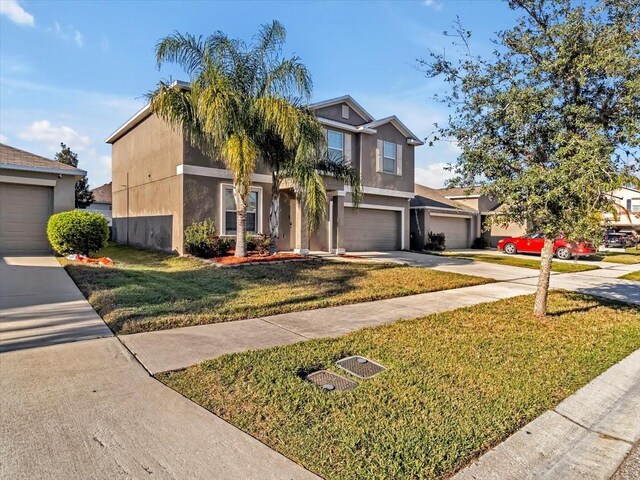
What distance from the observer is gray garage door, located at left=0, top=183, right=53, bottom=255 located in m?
13.7

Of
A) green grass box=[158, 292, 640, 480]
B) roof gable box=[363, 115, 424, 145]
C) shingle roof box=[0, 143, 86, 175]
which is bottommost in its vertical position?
green grass box=[158, 292, 640, 480]

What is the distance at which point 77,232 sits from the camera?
1273cm

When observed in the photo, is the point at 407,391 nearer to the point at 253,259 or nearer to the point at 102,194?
the point at 253,259

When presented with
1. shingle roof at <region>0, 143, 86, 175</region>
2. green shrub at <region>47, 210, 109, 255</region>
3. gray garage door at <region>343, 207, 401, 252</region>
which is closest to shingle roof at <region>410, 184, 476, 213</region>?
gray garage door at <region>343, 207, 401, 252</region>

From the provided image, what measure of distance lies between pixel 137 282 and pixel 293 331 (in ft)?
16.3

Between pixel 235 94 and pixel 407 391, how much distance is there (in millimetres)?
10392

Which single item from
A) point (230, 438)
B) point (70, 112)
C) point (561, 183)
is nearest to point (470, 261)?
point (561, 183)

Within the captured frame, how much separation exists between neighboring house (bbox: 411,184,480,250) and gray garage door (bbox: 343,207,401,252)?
1978 mm

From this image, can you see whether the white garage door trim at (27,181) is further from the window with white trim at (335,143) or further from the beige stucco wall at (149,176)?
the window with white trim at (335,143)

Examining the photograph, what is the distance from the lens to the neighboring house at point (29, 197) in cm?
1363

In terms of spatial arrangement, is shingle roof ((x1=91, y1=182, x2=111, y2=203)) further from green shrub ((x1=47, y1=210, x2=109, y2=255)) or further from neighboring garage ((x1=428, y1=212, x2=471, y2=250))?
neighboring garage ((x1=428, y1=212, x2=471, y2=250))

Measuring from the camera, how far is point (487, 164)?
272 inches

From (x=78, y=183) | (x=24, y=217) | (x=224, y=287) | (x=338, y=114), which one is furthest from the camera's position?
(x=78, y=183)

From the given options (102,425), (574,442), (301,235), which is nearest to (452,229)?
(301,235)
